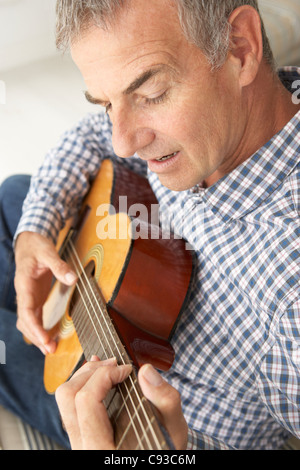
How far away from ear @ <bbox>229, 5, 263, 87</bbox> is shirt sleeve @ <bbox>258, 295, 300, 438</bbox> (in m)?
0.43

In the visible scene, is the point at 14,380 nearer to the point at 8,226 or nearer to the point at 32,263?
the point at 32,263

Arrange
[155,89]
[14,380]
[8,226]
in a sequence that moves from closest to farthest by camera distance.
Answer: [155,89], [14,380], [8,226]

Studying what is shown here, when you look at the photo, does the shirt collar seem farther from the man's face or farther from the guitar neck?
the guitar neck

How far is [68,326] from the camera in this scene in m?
1.09

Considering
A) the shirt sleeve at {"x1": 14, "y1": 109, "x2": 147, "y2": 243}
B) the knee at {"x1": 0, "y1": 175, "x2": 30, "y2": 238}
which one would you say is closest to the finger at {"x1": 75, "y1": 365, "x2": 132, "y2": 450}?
the shirt sleeve at {"x1": 14, "y1": 109, "x2": 147, "y2": 243}

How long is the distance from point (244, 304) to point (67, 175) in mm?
641

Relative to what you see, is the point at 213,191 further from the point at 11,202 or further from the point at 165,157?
the point at 11,202

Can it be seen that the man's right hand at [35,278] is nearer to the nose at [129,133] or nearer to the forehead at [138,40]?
the nose at [129,133]

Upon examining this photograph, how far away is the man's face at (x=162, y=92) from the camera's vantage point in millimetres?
823

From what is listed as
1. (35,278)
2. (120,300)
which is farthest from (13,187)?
(120,300)

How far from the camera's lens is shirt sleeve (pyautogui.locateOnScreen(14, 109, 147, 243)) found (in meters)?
1.29

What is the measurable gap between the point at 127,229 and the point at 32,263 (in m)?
0.31

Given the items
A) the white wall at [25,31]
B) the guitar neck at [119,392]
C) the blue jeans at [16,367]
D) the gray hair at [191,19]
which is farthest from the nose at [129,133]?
the white wall at [25,31]
